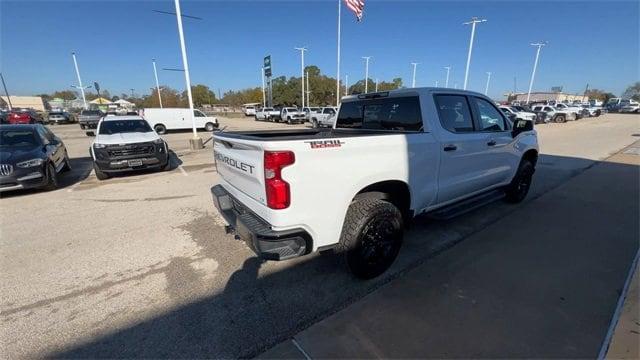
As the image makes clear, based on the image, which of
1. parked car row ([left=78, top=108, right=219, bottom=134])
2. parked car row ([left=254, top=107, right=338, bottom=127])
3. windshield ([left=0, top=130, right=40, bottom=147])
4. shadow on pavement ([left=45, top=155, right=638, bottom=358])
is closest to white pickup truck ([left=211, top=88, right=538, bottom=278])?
shadow on pavement ([left=45, top=155, right=638, bottom=358])

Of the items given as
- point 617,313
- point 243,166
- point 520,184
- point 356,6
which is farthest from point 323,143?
point 356,6

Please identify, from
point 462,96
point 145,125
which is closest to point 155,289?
point 462,96

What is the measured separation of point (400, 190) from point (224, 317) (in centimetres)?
223

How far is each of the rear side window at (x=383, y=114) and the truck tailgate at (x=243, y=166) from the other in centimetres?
199

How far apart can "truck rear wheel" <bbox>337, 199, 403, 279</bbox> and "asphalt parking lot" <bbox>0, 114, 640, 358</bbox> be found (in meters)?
0.18

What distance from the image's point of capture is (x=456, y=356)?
89.0 inches

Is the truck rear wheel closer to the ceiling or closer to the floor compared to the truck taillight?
closer to the floor

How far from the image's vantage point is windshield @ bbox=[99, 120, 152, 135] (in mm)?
8945

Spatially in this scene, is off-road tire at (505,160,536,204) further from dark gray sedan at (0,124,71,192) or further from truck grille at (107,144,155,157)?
dark gray sedan at (0,124,71,192)

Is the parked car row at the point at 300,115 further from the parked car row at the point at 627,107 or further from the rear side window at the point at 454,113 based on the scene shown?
the parked car row at the point at 627,107

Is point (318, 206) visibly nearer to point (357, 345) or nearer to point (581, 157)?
point (357, 345)

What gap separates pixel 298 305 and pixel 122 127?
8933 mm

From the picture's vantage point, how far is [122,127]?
9164 millimetres

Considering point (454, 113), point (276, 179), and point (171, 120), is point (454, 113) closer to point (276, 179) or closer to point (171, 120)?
point (276, 179)
